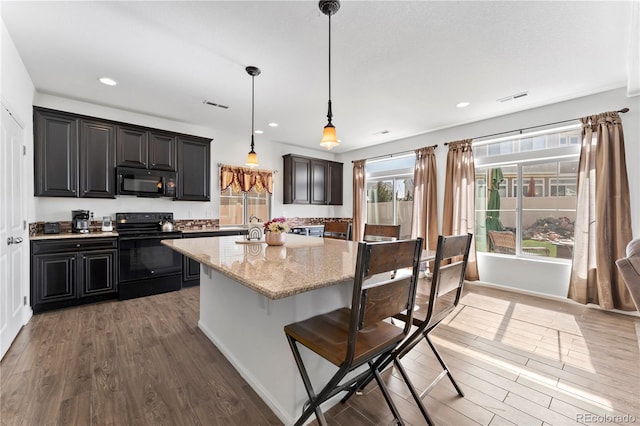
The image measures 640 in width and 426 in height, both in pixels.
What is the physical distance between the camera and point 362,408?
5.42 feet

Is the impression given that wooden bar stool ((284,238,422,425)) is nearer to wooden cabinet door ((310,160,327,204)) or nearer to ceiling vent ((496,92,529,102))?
ceiling vent ((496,92,529,102))

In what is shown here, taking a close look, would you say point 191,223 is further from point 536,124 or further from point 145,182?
point 536,124

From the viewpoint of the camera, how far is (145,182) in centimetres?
397

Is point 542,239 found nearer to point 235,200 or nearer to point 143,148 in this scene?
point 235,200

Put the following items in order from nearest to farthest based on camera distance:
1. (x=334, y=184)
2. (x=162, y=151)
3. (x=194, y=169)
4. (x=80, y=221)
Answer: (x=80, y=221), (x=162, y=151), (x=194, y=169), (x=334, y=184)

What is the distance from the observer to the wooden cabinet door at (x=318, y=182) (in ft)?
19.8

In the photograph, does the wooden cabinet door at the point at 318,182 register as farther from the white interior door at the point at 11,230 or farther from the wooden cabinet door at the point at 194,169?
the white interior door at the point at 11,230

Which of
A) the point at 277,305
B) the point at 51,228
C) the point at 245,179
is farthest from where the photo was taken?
the point at 245,179

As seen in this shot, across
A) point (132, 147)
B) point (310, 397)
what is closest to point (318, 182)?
point (132, 147)

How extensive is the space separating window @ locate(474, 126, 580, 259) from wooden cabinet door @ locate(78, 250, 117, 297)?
17.6ft

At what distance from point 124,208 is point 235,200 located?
176 cm

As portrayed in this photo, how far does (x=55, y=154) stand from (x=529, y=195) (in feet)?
20.9

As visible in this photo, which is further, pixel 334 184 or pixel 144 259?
pixel 334 184

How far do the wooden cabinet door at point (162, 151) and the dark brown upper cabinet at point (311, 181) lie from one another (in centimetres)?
219
